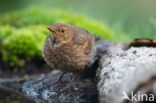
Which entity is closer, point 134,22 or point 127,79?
point 127,79

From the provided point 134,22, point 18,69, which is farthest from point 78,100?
point 134,22

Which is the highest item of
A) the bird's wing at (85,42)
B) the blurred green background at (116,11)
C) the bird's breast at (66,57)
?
the blurred green background at (116,11)

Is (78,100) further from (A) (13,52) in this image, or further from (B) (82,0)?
(B) (82,0)

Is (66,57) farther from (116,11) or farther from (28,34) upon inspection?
(116,11)

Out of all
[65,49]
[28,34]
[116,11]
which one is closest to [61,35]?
[65,49]

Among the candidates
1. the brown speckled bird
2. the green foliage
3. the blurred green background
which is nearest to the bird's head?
the brown speckled bird

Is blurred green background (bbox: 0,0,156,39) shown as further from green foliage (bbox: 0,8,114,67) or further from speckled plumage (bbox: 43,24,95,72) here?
speckled plumage (bbox: 43,24,95,72)

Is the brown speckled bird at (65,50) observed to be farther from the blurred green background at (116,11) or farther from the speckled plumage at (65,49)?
the blurred green background at (116,11)

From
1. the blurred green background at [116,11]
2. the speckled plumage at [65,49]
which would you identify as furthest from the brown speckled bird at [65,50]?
the blurred green background at [116,11]
